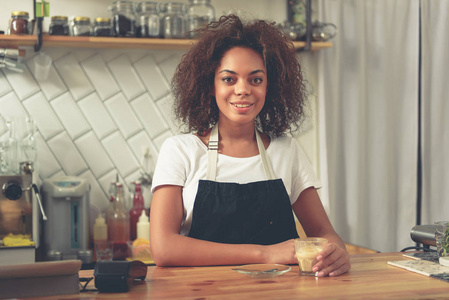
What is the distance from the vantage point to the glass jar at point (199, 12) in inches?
134

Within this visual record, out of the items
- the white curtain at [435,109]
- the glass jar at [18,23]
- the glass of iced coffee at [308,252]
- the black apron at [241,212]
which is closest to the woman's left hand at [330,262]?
the glass of iced coffee at [308,252]

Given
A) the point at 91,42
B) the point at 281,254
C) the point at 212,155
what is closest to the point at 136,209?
the point at 91,42

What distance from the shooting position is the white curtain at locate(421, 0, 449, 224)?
12.6 ft

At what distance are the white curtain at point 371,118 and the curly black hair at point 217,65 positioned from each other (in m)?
1.67

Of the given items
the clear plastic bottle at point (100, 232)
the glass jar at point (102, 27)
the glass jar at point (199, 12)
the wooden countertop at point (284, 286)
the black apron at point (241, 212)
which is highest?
the glass jar at point (199, 12)

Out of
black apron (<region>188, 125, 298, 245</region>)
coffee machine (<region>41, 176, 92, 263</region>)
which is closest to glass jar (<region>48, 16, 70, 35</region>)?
coffee machine (<region>41, 176, 92, 263</region>)

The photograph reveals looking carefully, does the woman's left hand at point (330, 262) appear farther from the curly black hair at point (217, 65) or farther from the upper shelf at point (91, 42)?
the upper shelf at point (91, 42)

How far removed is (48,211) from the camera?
3.04 meters

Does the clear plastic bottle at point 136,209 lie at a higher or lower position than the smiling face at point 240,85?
lower

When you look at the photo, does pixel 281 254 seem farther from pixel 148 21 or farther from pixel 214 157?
pixel 148 21

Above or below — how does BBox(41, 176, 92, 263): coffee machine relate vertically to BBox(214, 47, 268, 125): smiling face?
below

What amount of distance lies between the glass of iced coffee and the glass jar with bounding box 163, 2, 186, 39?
213 cm

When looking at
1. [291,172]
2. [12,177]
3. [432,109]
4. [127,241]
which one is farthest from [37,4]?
[432,109]

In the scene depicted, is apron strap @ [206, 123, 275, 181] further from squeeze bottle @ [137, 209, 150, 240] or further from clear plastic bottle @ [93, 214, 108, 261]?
clear plastic bottle @ [93, 214, 108, 261]
